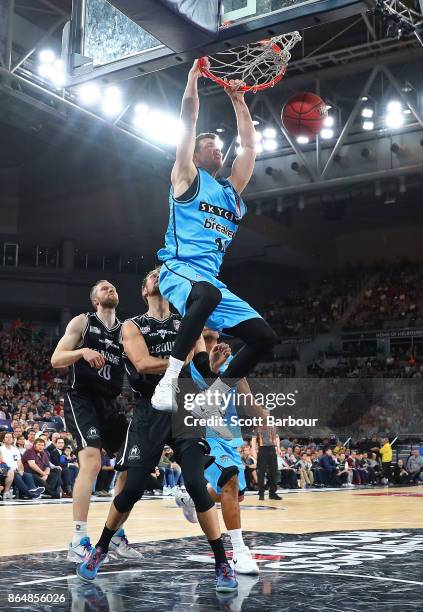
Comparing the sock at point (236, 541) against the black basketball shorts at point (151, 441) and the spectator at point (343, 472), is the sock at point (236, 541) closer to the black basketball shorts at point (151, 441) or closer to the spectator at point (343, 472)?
the black basketball shorts at point (151, 441)

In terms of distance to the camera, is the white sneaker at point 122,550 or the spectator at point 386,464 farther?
the spectator at point 386,464

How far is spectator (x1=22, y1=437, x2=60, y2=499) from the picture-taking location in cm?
1271

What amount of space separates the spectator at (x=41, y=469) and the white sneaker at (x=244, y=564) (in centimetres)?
869

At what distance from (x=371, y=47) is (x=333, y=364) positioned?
12908 mm

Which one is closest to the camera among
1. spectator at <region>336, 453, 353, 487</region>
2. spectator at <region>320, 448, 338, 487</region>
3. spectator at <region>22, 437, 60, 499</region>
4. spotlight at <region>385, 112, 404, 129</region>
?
spectator at <region>22, 437, 60, 499</region>

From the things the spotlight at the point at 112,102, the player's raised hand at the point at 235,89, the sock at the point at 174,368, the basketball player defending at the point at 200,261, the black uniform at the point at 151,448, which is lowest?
the black uniform at the point at 151,448

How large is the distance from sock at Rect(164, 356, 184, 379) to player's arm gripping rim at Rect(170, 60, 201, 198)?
3.43 ft

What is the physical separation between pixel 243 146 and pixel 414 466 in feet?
60.5

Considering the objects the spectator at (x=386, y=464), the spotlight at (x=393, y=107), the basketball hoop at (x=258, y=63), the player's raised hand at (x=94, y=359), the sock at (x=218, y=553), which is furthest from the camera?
the spectator at (x=386, y=464)

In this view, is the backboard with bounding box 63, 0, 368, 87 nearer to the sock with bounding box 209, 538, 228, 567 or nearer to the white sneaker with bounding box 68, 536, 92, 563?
the sock with bounding box 209, 538, 228, 567

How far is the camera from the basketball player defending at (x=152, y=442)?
4281mm

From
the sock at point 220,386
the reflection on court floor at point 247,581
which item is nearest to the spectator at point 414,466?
the reflection on court floor at point 247,581

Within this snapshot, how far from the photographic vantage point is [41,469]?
42.3 ft

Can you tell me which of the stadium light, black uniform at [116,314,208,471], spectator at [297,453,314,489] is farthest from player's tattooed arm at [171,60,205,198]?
the stadium light
